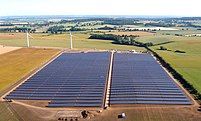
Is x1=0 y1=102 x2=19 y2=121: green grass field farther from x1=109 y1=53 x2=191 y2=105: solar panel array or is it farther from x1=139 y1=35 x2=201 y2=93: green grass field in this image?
x1=139 y1=35 x2=201 y2=93: green grass field

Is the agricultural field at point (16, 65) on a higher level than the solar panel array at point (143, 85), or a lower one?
lower

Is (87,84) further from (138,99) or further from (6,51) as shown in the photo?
(6,51)

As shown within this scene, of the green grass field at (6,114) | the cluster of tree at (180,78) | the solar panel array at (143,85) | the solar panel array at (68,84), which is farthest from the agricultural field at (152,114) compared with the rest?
the green grass field at (6,114)

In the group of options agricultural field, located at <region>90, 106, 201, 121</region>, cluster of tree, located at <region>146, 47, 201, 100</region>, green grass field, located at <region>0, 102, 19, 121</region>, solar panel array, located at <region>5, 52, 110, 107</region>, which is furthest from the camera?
cluster of tree, located at <region>146, 47, 201, 100</region>

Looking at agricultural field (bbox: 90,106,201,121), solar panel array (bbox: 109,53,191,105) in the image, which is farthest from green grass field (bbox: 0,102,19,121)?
solar panel array (bbox: 109,53,191,105)

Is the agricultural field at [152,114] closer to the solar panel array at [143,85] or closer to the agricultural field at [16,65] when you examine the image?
the solar panel array at [143,85]

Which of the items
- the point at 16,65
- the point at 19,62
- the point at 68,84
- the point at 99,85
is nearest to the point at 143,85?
the point at 99,85

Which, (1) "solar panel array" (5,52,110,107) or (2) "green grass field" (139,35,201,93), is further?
(2) "green grass field" (139,35,201,93)

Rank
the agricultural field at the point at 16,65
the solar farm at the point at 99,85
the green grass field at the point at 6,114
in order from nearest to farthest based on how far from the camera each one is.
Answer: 1. the green grass field at the point at 6,114
2. the agricultural field at the point at 16,65
3. the solar farm at the point at 99,85
